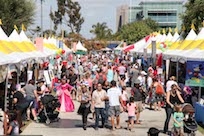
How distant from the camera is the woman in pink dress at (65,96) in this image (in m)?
18.7

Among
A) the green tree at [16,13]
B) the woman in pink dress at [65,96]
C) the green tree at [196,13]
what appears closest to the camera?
the woman in pink dress at [65,96]

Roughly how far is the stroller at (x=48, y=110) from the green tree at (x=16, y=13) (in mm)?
20640

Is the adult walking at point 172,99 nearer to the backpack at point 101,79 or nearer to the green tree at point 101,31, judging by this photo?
the backpack at point 101,79

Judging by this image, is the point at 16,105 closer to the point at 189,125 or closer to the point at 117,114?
the point at 117,114

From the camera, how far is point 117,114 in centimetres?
1509

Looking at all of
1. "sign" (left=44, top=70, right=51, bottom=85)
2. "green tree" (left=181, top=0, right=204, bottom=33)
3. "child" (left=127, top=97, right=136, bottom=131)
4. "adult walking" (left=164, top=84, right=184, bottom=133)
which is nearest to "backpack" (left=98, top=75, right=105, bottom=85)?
"sign" (left=44, top=70, right=51, bottom=85)

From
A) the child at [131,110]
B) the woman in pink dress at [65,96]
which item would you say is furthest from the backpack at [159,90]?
the child at [131,110]

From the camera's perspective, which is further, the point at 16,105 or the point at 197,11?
the point at 197,11

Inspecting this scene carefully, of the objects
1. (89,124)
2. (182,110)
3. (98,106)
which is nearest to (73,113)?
(89,124)

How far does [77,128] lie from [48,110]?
5.00ft

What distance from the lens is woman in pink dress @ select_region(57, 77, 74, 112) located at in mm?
18672

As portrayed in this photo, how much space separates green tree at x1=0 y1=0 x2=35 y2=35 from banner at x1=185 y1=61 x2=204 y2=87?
67.2 feet

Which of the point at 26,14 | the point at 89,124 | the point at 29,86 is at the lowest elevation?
the point at 89,124

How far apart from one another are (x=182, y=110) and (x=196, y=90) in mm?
6855
